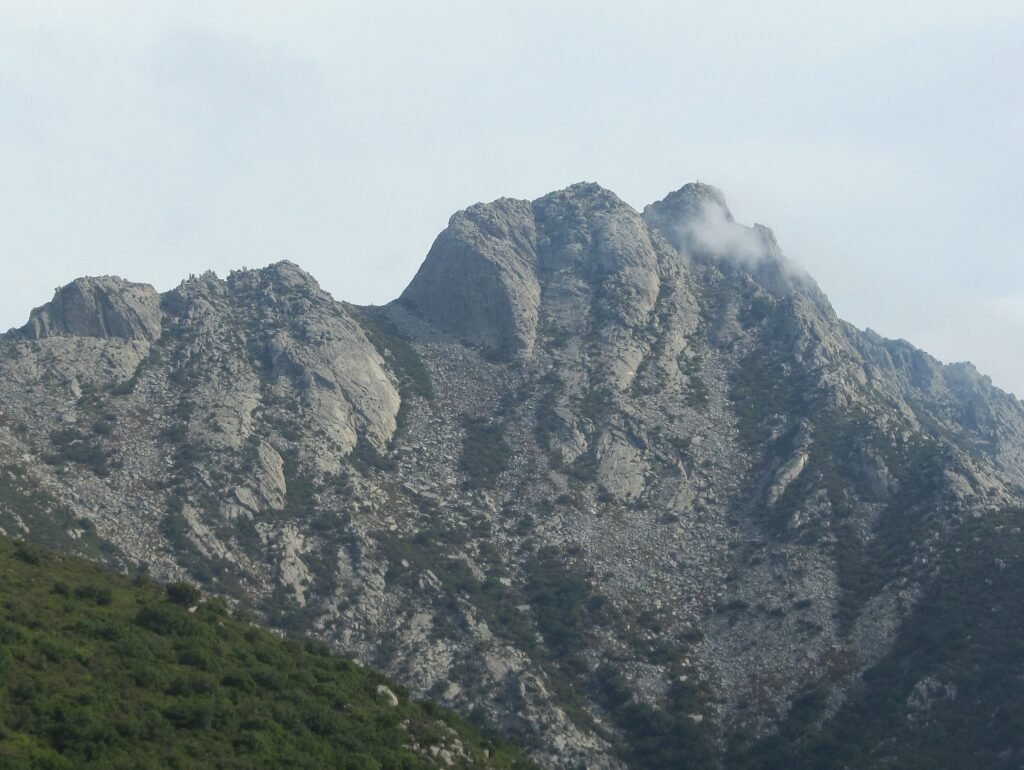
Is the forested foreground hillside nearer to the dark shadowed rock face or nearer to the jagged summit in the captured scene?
the dark shadowed rock face

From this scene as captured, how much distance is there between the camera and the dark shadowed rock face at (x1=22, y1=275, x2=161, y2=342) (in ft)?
354

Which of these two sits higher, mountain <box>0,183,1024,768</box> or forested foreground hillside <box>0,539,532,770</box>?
mountain <box>0,183,1024,768</box>

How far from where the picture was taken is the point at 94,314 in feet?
357

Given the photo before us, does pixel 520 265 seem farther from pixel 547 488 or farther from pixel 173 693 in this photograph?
pixel 173 693

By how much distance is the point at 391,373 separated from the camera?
11969 cm

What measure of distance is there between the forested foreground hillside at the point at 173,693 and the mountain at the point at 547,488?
92.0ft

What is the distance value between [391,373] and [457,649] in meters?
45.5

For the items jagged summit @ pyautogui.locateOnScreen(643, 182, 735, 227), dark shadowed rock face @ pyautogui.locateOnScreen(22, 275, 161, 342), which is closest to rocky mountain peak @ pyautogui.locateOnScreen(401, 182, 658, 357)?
jagged summit @ pyautogui.locateOnScreen(643, 182, 735, 227)

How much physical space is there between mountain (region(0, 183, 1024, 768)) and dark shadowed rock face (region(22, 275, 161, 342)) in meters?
0.29

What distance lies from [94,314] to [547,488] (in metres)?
50.0

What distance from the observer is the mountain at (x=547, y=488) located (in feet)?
257

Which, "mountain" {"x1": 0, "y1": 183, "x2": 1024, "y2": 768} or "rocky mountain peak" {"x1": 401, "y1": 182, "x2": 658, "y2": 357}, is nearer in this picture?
"mountain" {"x1": 0, "y1": 183, "x2": 1024, "y2": 768}

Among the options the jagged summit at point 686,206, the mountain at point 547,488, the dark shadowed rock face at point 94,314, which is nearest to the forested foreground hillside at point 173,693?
the mountain at point 547,488

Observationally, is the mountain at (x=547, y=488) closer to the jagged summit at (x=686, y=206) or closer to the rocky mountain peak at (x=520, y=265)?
the rocky mountain peak at (x=520, y=265)
